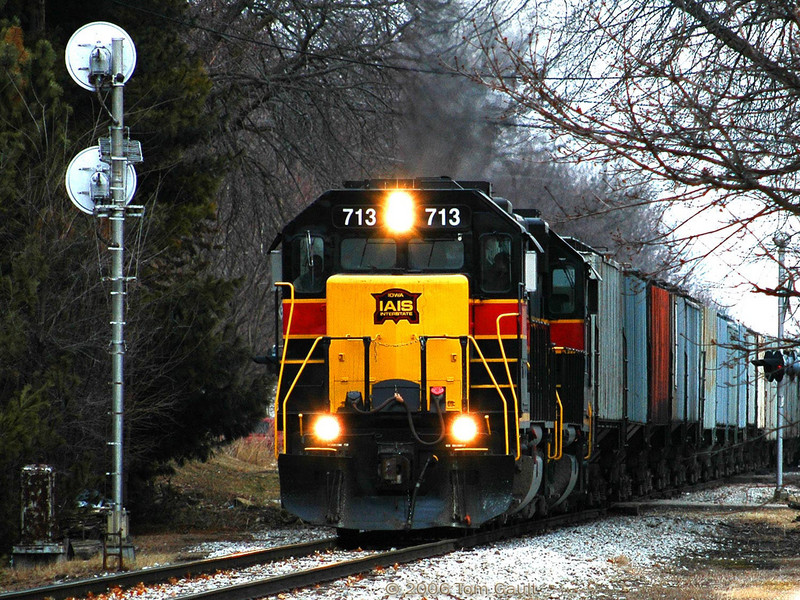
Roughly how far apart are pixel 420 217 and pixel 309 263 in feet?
4.03

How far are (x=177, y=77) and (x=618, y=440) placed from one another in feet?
27.8

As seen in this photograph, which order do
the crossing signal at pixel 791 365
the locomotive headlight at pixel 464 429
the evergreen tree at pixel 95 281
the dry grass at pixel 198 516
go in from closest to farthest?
1. the dry grass at pixel 198 516
2. the crossing signal at pixel 791 365
3. the locomotive headlight at pixel 464 429
4. the evergreen tree at pixel 95 281

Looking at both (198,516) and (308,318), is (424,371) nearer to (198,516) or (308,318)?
(308,318)

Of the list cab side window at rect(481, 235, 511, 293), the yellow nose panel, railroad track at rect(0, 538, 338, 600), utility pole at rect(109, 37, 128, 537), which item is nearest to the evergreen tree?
utility pole at rect(109, 37, 128, 537)

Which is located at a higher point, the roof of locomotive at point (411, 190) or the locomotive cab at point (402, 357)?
the roof of locomotive at point (411, 190)

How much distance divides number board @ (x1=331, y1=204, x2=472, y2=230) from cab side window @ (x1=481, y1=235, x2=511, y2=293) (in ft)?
0.99

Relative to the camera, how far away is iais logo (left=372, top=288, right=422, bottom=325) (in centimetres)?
1158

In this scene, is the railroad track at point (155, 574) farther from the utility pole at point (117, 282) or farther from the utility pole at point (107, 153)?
the utility pole at point (107, 153)

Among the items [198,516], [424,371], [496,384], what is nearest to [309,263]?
[424,371]

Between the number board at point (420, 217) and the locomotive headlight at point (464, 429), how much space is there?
1934 mm

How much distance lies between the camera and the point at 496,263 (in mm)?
11789

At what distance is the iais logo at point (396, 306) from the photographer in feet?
38.0

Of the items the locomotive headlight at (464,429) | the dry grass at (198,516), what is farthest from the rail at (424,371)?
the dry grass at (198,516)

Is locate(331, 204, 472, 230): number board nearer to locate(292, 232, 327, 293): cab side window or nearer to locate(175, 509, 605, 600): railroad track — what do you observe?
locate(292, 232, 327, 293): cab side window
